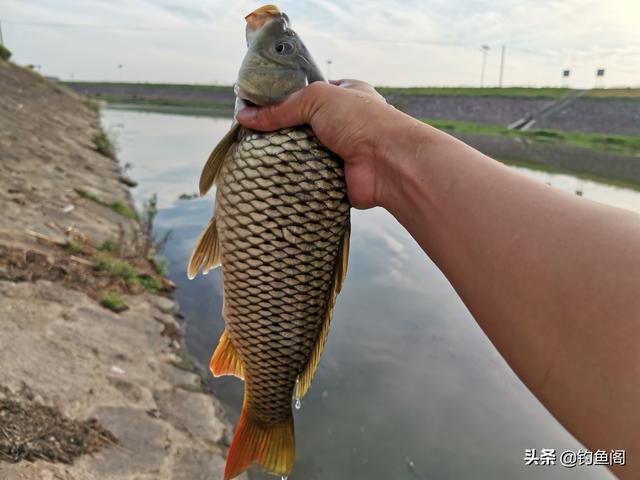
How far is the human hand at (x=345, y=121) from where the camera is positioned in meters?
1.88

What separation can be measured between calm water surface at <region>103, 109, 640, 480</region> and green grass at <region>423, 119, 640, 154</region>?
2474 centimetres

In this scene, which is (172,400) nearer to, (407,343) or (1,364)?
(1,364)

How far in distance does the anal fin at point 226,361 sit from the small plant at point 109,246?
498 cm

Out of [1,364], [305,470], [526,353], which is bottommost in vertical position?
[305,470]

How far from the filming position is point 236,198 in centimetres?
192

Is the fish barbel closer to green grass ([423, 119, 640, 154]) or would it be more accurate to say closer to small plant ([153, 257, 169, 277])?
small plant ([153, 257, 169, 277])

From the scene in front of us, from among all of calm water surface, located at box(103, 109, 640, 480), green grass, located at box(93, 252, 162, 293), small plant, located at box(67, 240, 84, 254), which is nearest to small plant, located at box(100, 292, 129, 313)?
green grass, located at box(93, 252, 162, 293)

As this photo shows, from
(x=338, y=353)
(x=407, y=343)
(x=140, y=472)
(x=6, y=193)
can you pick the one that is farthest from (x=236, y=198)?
(x=6, y=193)

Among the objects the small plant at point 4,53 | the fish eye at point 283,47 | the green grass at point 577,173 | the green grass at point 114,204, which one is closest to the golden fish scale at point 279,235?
the fish eye at point 283,47

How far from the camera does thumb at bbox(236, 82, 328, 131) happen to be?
187 centimetres

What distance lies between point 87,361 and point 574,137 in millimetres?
42055

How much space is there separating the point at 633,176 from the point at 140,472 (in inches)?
909

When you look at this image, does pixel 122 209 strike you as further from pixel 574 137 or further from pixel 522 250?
pixel 574 137

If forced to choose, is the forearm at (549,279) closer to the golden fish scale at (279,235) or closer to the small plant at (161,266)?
the golden fish scale at (279,235)
